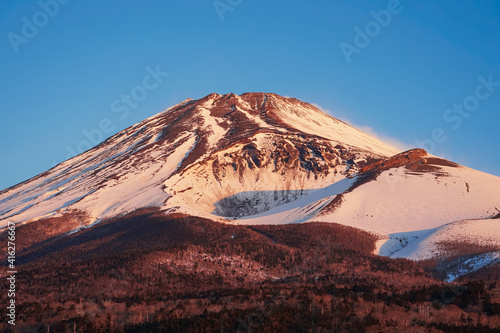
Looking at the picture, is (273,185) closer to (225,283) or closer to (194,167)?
(194,167)

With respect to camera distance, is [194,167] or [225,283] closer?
[225,283]

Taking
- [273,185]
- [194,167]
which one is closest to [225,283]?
[273,185]

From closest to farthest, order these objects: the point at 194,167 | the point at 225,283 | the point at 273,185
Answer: the point at 225,283
the point at 273,185
the point at 194,167

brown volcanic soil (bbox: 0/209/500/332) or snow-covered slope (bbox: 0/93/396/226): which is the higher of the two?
snow-covered slope (bbox: 0/93/396/226)

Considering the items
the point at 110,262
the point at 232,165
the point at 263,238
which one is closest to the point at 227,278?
the point at 110,262

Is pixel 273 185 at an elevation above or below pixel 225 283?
above

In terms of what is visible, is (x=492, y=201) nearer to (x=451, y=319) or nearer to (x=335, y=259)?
(x=335, y=259)

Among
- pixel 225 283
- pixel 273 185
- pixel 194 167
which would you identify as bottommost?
pixel 225 283

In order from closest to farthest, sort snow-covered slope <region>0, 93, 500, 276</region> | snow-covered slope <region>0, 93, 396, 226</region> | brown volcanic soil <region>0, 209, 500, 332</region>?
brown volcanic soil <region>0, 209, 500, 332</region> < snow-covered slope <region>0, 93, 500, 276</region> < snow-covered slope <region>0, 93, 396, 226</region>

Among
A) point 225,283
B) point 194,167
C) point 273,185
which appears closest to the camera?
point 225,283

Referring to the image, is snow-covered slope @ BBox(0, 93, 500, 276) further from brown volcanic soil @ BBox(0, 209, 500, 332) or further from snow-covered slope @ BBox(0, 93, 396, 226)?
brown volcanic soil @ BBox(0, 209, 500, 332)

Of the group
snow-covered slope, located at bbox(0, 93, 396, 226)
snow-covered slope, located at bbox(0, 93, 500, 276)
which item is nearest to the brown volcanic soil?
snow-covered slope, located at bbox(0, 93, 500, 276)
